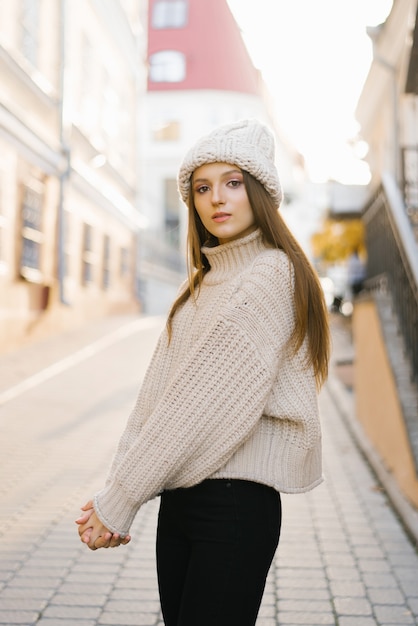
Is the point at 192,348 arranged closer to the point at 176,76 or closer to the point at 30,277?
the point at 30,277

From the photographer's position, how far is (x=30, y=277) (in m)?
12.5

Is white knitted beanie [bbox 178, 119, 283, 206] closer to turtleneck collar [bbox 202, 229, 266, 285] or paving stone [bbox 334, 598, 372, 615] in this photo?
turtleneck collar [bbox 202, 229, 266, 285]

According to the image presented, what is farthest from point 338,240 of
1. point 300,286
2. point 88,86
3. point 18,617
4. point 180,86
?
point 300,286

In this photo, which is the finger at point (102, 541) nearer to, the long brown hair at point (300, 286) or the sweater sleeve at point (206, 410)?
the sweater sleeve at point (206, 410)

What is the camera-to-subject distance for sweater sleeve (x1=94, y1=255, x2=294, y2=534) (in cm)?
195

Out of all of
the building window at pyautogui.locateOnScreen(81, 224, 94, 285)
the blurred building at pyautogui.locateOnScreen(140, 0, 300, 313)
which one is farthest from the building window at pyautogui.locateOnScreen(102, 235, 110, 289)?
the blurred building at pyautogui.locateOnScreen(140, 0, 300, 313)

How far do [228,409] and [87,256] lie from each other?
1518 centimetres

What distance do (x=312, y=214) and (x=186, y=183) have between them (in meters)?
75.9

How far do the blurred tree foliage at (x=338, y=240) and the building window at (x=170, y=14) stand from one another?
19367mm

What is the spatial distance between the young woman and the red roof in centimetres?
4065

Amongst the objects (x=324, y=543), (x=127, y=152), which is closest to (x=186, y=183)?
(x=324, y=543)

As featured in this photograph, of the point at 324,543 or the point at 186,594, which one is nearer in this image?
the point at 186,594

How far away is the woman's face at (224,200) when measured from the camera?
2.14 m

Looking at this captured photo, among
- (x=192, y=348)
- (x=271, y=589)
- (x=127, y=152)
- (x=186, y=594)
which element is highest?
(x=127, y=152)
